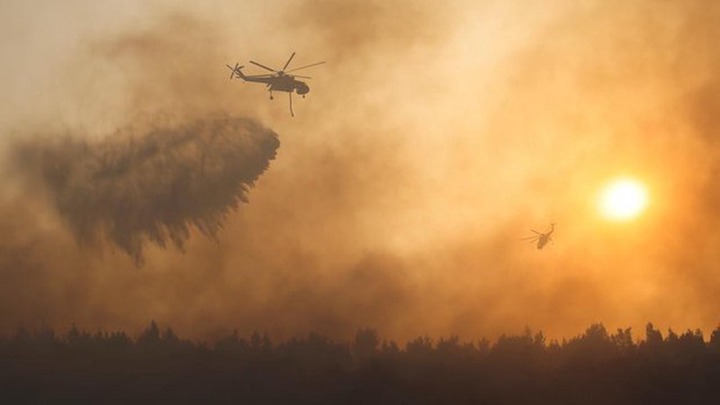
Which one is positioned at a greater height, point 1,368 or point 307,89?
point 307,89

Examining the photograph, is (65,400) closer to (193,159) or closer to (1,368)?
(1,368)

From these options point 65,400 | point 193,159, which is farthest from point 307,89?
point 65,400

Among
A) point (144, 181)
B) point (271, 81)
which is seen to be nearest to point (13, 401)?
point (144, 181)

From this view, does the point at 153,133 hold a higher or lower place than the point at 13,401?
higher

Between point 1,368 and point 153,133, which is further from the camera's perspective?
point 1,368

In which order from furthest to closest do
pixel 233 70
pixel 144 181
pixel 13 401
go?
pixel 13 401 < pixel 233 70 < pixel 144 181

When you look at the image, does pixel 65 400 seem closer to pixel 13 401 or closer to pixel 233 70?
pixel 13 401

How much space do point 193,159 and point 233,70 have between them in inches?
640

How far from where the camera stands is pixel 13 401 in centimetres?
19312

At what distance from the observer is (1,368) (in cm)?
19988

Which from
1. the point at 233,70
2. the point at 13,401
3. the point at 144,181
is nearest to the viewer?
the point at 144,181

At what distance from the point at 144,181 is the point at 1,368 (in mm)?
53156

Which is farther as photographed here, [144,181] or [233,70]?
[233,70]

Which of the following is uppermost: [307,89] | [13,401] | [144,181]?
[307,89]
